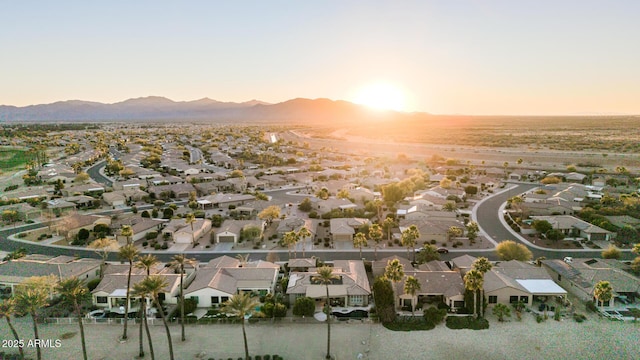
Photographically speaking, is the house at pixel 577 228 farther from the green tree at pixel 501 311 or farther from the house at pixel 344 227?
the green tree at pixel 501 311

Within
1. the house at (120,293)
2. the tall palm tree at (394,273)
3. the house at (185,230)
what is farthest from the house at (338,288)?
the house at (185,230)

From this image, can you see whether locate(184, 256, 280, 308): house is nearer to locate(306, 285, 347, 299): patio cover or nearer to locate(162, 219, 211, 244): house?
locate(306, 285, 347, 299): patio cover

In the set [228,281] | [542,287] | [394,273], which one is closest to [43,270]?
[228,281]

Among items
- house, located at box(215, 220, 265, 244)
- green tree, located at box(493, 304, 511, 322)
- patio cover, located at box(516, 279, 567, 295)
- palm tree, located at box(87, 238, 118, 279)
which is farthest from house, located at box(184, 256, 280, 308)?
patio cover, located at box(516, 279, 567, 295)

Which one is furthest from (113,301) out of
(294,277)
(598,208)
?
(598,208)

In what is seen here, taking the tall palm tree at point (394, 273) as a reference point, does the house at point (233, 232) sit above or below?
below

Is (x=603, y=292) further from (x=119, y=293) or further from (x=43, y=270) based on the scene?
(x=43, y=270)
